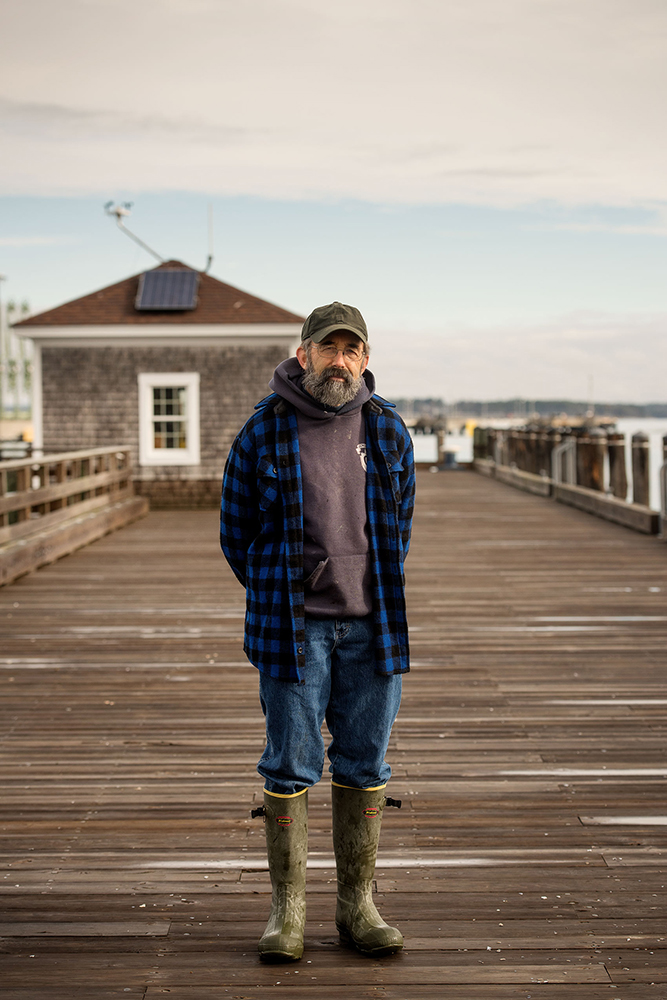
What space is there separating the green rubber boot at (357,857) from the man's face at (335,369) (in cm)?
106

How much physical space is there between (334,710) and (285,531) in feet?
1.74

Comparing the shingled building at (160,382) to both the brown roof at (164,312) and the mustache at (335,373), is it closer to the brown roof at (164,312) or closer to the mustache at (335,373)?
the brown roof at (164,312)

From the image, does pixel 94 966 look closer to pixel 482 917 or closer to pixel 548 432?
pixel 482 917

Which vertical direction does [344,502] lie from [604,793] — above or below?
above

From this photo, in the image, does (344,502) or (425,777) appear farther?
(425,777)

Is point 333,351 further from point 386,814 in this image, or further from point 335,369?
point 386,814

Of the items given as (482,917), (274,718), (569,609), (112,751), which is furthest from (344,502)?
(569,609)

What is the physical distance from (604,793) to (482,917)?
1.21 metres

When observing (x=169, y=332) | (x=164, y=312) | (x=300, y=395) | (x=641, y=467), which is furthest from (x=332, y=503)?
(x=164, y=312)

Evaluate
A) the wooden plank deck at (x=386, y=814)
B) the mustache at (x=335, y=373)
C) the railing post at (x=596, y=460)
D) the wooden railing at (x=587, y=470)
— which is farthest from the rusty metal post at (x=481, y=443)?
the mustache at (x=335, y=373)

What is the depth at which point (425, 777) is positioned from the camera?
4.45 meters

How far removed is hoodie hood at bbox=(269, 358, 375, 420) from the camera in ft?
9.50

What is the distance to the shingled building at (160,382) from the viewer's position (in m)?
17.5

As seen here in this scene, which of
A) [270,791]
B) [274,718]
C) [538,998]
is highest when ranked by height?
[274,718]
